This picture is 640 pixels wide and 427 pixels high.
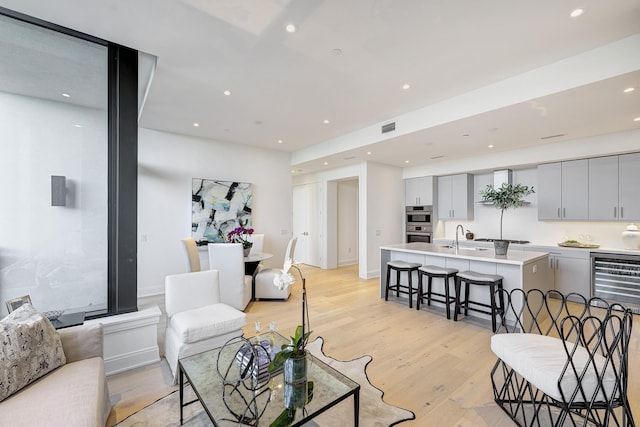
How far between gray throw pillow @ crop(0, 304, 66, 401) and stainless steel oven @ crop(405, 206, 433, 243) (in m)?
6.41

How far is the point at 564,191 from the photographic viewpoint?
4836 millimetres

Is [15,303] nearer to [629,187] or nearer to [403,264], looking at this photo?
[403,264]

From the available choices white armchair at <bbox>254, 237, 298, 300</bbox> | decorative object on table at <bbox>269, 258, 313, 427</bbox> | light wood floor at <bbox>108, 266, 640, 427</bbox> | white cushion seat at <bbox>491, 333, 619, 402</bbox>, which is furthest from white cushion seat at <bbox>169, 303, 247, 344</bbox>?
white cushion seat at <bbox>491, 333, 619, 402</bbox>

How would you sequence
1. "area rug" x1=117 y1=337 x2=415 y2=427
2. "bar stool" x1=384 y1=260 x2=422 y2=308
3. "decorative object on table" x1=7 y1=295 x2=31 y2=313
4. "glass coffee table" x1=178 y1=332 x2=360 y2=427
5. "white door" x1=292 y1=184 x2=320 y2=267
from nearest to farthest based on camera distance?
"glass coffee table" x1=178 y1=332 x2=360 y2=427 → "area rug" x1=117 y1=337 x2=415 y2=427 → "decorative object on table" x1=7 y1=295 x2=31 y2=313 → "bar stool" x1=384 y1=260 x2=422 y2=308 → "white door" x1=292 y1=184 x2=320 y2=267

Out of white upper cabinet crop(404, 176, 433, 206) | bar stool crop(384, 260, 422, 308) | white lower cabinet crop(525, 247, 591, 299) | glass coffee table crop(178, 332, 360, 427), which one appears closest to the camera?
glass coffee table crop(178, 332, 360, 427)

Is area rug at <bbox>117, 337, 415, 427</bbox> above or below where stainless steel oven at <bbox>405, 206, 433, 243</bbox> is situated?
below

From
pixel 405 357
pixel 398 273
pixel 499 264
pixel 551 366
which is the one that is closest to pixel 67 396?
pixel 405 357

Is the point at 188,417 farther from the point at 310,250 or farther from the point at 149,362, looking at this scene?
the point at 310,250

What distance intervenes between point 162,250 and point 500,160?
669 cm

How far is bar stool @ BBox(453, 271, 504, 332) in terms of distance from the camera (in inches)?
129

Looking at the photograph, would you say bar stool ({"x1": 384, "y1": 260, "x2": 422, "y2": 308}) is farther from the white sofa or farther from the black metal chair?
the white sofa

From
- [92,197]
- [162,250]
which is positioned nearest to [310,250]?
[162,250]

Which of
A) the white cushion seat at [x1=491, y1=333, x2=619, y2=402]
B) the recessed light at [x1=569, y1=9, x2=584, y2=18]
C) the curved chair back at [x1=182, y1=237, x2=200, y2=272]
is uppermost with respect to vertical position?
the recessed light at [x1=569, y1=9, x2=584, y2=18]

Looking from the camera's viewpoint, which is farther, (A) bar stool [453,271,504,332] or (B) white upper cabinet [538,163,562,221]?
(B) white upper cabinet [538,163,562,221]
